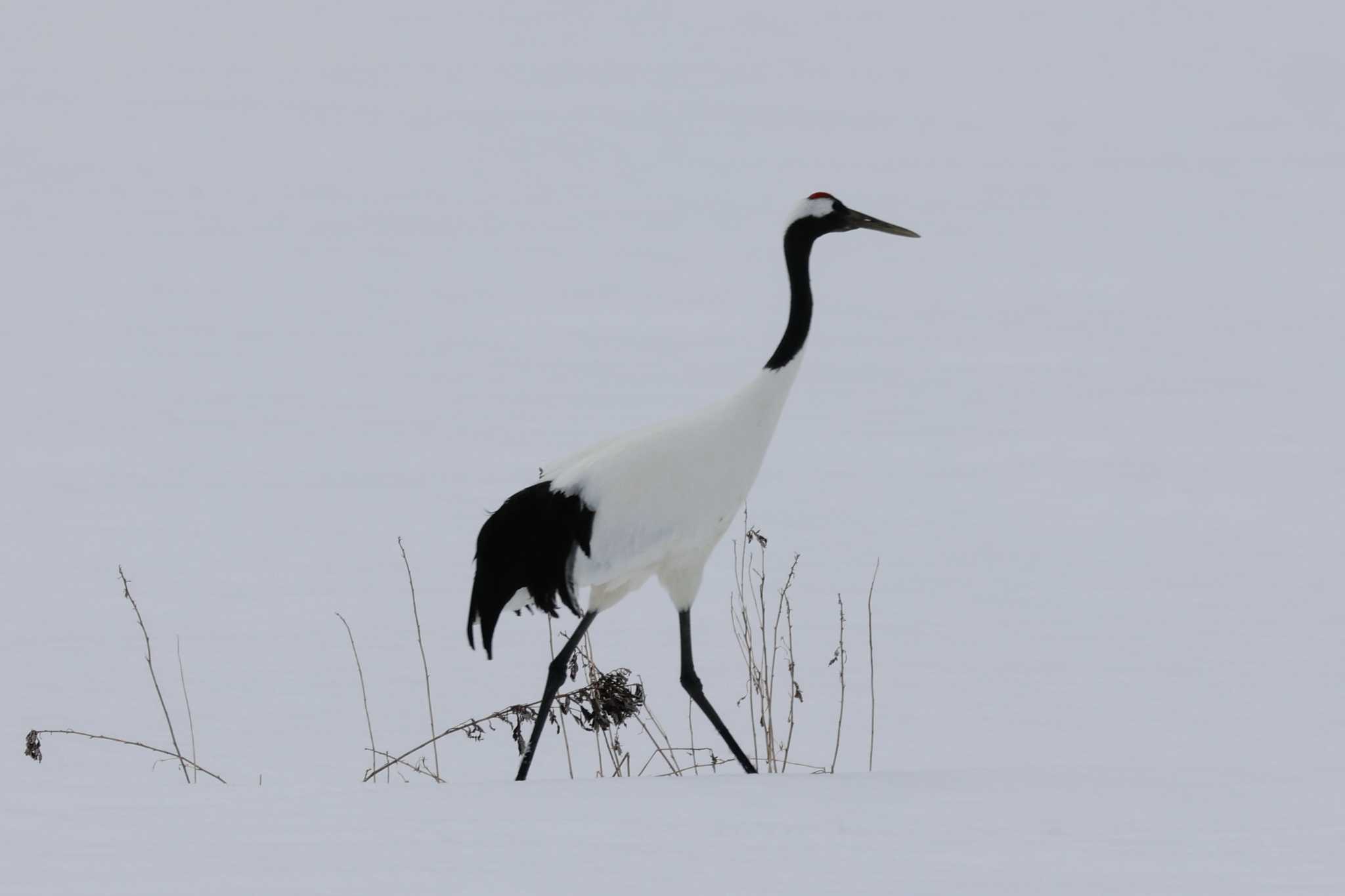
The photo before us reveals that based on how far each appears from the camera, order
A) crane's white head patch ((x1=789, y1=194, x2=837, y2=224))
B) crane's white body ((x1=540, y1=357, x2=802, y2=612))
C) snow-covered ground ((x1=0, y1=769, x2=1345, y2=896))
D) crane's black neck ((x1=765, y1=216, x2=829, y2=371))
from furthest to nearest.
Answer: crane's white head patch ((x1=789, y1=194, x2=837, y2=224))
crane's black neck ((x1=765, y1=216, x2=829, y2=371))
crane's white body ((x1=540, y1=357, x2=802, y2=612))
snow-covered ground ((x1=0, y1=769, x2=1345, y2=896))

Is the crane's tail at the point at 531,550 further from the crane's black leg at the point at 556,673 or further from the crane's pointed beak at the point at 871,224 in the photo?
the crane's pointed beak at the point at 871,224

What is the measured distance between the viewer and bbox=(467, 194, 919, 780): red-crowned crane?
18.6 feet

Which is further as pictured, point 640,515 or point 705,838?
point 640,515

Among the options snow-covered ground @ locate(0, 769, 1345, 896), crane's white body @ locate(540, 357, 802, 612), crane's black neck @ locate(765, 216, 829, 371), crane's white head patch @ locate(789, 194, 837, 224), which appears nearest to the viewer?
snow-covered ground @ locate(0, 769, 1345, 896)

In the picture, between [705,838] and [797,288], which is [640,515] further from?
[705,838]

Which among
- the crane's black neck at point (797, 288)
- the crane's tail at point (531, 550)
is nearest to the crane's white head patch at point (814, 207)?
the crane's black neck at point (797, 288)

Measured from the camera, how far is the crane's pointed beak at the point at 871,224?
6.13 metres

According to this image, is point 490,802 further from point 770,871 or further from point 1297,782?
point 1297,782

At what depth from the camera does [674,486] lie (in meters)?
5.67

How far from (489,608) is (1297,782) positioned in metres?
2.59

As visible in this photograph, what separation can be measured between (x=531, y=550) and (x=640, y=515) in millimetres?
384

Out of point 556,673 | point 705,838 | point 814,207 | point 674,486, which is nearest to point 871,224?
point 814,207

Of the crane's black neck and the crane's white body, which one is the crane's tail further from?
the crane's black neck

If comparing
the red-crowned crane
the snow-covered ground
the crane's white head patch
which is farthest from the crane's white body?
the snow-covered ground
